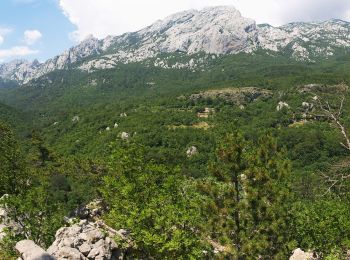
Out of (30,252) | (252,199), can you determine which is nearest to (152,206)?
(30,252)

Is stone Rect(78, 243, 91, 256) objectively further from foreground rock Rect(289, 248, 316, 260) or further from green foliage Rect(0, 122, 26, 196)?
foreground rock Rect(289, 248, 316, 260)

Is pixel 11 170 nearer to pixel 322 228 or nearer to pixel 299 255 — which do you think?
pixel 299 255

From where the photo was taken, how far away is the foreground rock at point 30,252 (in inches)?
970

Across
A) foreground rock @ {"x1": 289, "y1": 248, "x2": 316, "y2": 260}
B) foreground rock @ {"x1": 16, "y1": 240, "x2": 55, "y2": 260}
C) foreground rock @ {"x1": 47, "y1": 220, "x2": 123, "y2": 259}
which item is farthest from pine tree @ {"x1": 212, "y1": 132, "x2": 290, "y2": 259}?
foreground rock @ {"x1": 16, "y1": 240, "x2": 55, "y2": 260}

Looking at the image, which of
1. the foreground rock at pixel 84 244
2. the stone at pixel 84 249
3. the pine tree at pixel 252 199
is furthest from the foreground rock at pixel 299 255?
the stone at pixel 84 249

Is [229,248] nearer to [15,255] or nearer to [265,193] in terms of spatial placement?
[265,193]

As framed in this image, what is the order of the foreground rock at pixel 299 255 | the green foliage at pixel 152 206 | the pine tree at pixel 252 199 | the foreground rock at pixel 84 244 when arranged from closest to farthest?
the green foliage at pixel 152 206 < the foreground rock at pixel 84 244 < the pine tree at pixel 252 199 < the foreground rock at pixel 299 255

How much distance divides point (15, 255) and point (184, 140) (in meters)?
171

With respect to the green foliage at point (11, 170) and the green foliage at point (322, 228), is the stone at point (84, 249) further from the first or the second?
the green foliage at point (322, 228)

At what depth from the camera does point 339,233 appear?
1479 inches

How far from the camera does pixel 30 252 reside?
2512 centimetres

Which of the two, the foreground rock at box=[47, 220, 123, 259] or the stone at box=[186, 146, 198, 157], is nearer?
the foreground rock at box=[47, 220, 123, 259]

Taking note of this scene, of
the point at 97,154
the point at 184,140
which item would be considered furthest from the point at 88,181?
the point at 184,140

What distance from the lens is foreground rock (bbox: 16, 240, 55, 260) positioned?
80.8 ft
